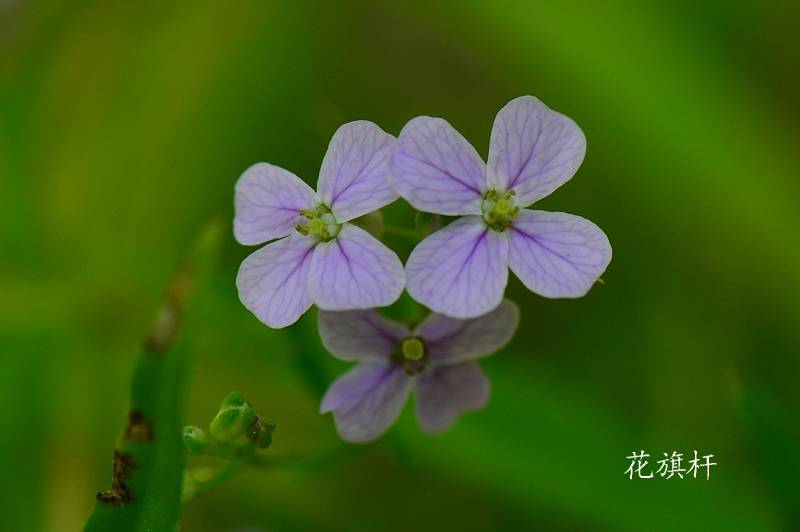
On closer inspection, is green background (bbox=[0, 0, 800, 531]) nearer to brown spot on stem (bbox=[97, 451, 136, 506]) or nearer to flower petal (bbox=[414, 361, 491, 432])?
flower petal (bbox=[414, 361, 491, 432])

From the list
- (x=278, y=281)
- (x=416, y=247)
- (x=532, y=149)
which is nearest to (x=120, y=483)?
(x=278, y=281)

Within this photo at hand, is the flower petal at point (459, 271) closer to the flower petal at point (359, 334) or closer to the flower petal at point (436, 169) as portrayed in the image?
the flower petal at point (436, 169)

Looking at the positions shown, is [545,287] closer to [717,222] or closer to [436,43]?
[717,222]

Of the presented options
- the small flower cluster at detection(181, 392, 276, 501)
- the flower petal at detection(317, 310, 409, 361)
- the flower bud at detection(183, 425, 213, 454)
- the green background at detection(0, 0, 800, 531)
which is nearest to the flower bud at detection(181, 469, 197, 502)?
the small flower cluster at detection(181, 392, 276, 501)

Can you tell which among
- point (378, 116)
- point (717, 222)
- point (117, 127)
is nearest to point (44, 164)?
point (117, 127)

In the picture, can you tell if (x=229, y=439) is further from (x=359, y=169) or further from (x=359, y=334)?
(x=359, y=169)
